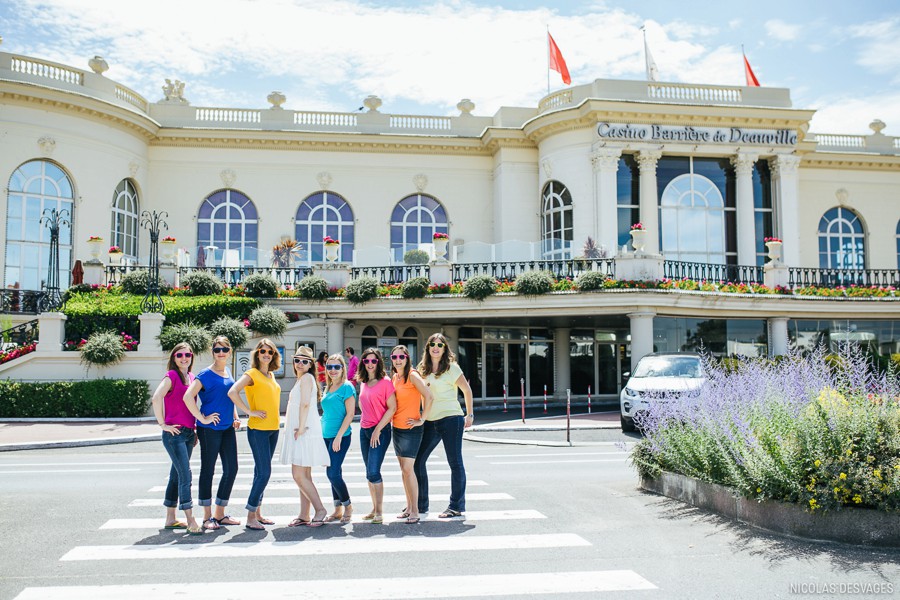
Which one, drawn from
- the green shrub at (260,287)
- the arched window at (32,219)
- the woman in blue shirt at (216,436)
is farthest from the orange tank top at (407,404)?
the arched window at (32,219)

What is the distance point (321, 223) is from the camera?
109ft

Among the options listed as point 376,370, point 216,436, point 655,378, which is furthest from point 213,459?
point 655,378

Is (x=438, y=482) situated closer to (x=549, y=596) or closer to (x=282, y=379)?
(x=549, y=596)

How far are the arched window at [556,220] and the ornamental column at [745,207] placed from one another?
6.82m

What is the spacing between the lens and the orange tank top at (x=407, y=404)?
8.33 metres

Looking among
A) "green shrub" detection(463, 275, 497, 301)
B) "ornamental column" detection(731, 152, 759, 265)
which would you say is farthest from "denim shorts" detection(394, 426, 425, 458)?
"ornamental column" detection(731, 152, 759, 265)

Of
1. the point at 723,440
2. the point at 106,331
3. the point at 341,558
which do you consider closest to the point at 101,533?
the point at 341,558

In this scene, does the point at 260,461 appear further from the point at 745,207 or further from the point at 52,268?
the point at 745,207

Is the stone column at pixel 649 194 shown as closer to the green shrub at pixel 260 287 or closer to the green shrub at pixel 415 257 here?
the green shrub at pixel 415 257

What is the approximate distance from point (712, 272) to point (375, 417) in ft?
71.0

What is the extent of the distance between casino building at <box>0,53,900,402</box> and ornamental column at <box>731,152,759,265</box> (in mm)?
81

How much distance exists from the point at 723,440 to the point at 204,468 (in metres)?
5.54

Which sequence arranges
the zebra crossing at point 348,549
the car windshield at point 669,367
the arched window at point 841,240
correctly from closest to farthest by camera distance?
the zebra crossing at point 348,549 < the car windshield at point 669,367 < the arched window at point 841,240

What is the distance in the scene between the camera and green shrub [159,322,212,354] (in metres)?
20.9
